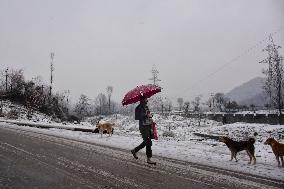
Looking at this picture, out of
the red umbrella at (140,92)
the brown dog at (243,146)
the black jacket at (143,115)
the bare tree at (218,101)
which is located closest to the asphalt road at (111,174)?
the black jacket at (143,115)

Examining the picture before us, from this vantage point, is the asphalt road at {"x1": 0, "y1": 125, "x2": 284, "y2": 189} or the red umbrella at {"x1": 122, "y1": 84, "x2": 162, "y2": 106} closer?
the asphalt road at {"x1": 0, "y1": 125, "x2": 284, "y2": 189}

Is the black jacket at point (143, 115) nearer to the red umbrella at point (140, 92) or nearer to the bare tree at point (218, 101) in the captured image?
the red umbrella at point (140, 92)

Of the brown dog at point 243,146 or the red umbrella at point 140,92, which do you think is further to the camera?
the brown dog at point 243,146

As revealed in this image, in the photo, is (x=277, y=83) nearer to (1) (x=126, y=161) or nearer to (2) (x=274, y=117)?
(2) (x=274, y=117)

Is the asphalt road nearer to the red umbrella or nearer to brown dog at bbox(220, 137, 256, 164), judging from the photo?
brown dog at bbox(220, 137, 256, 164)

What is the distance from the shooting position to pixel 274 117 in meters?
48.9

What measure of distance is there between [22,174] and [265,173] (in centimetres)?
570

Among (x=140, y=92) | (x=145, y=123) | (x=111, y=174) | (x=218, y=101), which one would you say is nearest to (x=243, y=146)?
(x=145, y=123)

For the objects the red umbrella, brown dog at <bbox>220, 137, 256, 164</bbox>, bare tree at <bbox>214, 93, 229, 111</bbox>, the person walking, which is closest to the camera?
the red umbrella

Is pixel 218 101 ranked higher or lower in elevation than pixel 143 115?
higher

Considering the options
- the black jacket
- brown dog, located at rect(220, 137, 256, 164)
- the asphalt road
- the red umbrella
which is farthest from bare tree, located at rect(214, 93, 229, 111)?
the asphalt road

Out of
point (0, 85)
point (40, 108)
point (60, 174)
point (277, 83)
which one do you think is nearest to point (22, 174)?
point (60, 174)

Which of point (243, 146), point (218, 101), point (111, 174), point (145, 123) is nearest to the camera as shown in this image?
point (111, 174)

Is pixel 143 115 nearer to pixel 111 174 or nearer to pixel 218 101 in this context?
pixel 111 174
